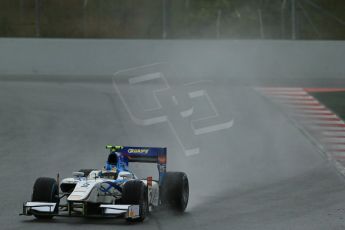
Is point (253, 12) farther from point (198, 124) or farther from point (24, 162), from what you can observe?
point (24, 162)

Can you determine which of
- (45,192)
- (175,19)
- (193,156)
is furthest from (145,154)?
(175,19)

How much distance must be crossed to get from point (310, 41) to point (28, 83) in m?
10.0

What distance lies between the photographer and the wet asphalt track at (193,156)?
12383 mm

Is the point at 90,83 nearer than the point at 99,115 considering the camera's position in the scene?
No

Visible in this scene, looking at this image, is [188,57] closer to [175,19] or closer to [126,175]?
[175,19]

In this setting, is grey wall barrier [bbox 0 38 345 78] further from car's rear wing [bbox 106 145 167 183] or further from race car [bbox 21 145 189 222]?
race car [bbox 21 145 189 222]

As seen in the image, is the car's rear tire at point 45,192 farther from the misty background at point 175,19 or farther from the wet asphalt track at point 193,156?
the misty background at point 175,19

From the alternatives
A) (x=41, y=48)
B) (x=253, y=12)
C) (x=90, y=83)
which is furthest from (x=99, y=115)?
(x=253, y=12)

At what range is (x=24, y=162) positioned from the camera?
671 inches

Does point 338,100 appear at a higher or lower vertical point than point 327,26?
lower

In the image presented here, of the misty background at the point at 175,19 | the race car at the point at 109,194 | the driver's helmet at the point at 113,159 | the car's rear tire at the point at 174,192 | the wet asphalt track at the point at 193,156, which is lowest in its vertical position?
the wet asphalt track at the point at 193,156

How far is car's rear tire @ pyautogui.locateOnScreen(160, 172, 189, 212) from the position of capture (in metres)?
12.9

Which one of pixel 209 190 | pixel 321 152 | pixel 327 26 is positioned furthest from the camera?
pixel 327 26

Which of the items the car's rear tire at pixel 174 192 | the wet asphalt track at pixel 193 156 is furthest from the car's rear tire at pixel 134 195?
the car's rear tire at pixel 174 192
